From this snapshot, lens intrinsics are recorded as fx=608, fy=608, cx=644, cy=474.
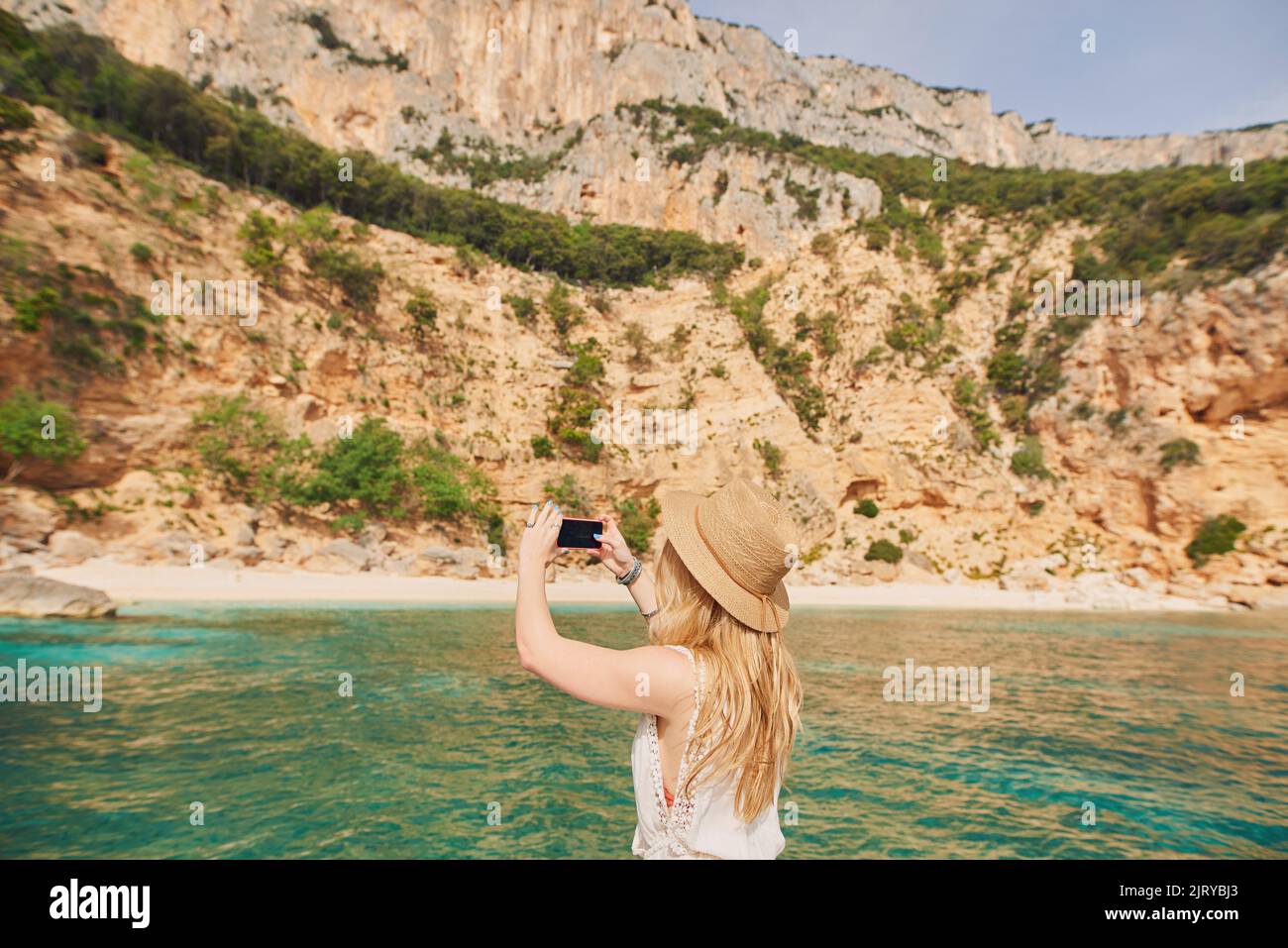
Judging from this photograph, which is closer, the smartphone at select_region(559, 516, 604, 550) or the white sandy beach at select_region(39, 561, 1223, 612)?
the smartphone at select_region(559, 516, 604, 550)

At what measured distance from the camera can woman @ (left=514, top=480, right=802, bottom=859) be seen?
4.88 ft

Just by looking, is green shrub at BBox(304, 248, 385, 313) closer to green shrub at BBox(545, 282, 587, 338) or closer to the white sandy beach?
green shrub at BBox(545, 282, 587, 338)

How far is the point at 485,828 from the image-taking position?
4.49 meters

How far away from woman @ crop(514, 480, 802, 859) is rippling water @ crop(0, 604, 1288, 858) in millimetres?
3189

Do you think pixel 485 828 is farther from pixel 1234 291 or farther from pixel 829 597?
pixel 1234 291

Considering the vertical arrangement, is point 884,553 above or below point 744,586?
below

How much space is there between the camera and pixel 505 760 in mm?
5887

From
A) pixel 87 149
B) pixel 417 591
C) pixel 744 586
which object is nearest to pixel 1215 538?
pixel 417 591

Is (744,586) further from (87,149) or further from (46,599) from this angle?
(87,149)

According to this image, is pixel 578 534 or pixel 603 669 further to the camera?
pixel 578 534

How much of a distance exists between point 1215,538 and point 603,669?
3563cm

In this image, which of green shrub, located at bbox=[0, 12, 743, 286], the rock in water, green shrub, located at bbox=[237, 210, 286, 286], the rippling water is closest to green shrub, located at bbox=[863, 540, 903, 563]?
the rippling water

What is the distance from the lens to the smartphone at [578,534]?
1.93m

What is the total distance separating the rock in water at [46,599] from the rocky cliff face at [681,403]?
21.0 feet
